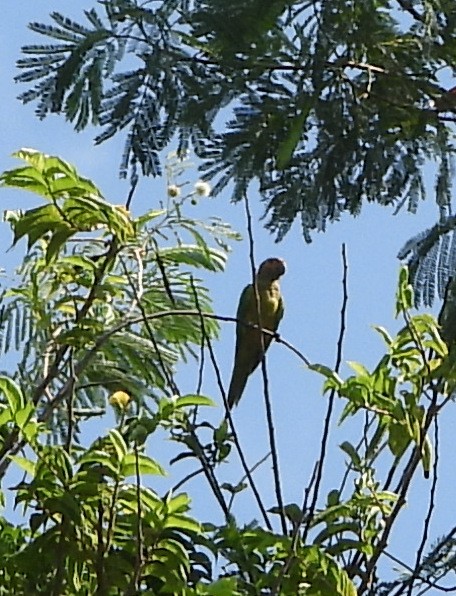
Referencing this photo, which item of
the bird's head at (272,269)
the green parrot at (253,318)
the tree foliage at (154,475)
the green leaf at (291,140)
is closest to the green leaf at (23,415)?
the tree foliage at (154,475)

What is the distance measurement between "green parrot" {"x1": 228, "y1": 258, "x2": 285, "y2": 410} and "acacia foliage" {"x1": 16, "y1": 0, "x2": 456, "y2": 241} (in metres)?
0.73

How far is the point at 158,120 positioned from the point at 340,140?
1.69ft

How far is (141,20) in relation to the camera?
360 cm

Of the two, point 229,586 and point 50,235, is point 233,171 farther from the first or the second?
point 229,586

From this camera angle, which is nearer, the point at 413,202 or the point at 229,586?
the point at 229,586

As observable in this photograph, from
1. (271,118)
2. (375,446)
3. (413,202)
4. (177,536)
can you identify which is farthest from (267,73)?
(177,536)

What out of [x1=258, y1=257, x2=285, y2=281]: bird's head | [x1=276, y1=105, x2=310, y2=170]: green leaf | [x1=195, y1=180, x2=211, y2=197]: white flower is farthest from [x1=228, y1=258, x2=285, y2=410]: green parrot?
[x1=195, y1=180, x2=211, y2=197]: white flower

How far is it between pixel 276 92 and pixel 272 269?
2.49 m

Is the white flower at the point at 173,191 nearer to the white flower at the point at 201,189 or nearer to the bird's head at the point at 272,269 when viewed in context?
the white flower at the point at 201,189

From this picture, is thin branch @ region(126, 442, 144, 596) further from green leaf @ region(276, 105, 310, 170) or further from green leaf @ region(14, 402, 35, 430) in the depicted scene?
green leaf @ region(276, 105, 310, 170)

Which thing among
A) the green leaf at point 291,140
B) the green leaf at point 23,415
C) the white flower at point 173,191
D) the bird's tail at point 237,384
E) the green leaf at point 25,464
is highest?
the bird's tail at point 237,384

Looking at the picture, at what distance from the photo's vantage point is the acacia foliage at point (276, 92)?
11.5 feet

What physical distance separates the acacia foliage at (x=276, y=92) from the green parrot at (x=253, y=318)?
73cm

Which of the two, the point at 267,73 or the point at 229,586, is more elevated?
the point at 267,73
